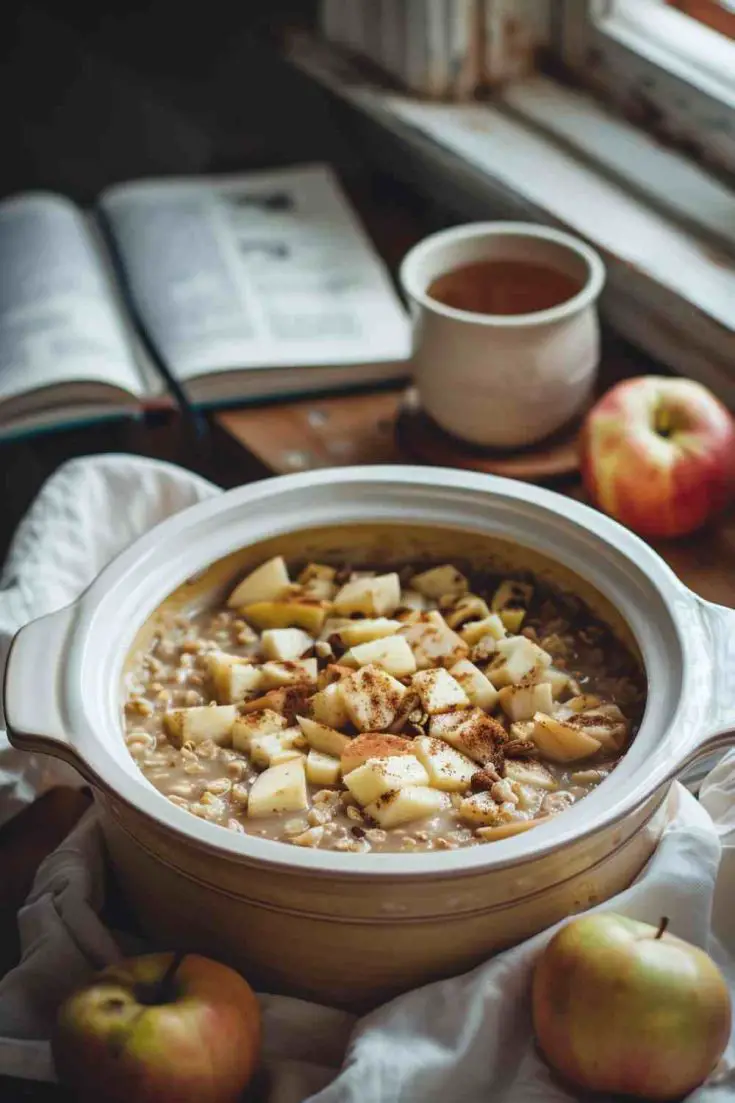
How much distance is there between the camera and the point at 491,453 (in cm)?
123

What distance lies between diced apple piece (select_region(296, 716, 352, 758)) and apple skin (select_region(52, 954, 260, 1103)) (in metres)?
0.17

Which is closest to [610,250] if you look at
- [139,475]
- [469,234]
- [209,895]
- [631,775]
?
[469,234]

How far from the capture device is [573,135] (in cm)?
144

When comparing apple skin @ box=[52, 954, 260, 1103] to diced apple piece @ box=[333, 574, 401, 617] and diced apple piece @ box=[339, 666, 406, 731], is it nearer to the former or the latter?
diced apple piece @ box=[339, 666, 406, 731]

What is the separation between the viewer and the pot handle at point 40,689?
2.67 feet

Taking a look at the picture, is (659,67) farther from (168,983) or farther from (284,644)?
(168,983)

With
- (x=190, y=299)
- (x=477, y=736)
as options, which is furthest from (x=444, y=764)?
(x=190, y=299)

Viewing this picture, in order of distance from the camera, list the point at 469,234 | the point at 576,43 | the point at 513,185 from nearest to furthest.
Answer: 1. the point at 469,234
2. the point at 513,185
3. the point at 576,43

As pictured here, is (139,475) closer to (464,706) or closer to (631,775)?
(464,706)

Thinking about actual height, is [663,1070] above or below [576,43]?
below

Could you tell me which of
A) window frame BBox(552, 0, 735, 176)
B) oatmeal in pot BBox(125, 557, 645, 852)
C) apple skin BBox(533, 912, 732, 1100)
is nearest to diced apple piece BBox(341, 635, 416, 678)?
oatmeal in pot BBox(125, 557, 645, 852)

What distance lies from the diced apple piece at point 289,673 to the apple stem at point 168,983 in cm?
22

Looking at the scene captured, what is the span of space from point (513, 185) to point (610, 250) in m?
0.16

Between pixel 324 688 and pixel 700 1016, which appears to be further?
pixel 324 688
